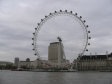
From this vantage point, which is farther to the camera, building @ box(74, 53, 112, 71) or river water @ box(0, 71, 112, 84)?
building @ box(74, 53, 112, 71)

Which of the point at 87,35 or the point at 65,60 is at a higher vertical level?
the point at 87,35

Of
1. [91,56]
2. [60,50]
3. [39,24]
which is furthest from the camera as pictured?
[91,56]

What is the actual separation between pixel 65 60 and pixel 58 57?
296cm

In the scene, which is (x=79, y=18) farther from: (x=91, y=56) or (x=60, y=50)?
(x=91, y=56)

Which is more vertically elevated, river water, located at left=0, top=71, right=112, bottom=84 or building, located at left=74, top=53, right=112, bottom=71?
building, located at left=74, top=53, right=112, bottom=71

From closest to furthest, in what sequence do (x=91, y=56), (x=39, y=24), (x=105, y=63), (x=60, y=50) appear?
(x=39, y=24)
(x=60, y=50)
(x=105, y=63)
(x=91, y=56)

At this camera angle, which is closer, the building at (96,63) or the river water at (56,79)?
the river water at (56,79)

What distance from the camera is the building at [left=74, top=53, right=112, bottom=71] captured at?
129 m

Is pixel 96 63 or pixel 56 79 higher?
pixel 96 63

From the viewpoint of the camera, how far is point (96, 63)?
13212 cm

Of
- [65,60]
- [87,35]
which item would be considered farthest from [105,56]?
[87,35]

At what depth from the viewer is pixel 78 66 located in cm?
13275

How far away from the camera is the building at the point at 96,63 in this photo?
129163mm

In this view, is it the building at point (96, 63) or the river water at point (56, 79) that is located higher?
the building at point (96, 63)
